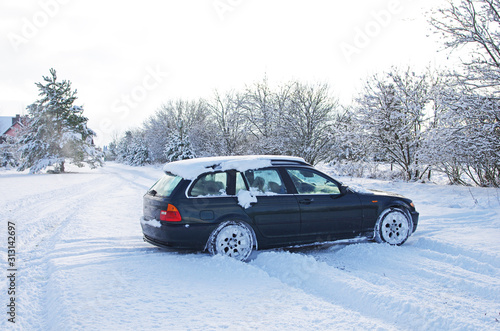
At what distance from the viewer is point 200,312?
3.16 metres

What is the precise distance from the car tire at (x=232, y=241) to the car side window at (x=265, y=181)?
2.08ft

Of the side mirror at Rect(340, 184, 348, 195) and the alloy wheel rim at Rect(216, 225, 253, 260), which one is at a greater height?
the side mirror at Rect(340, 184, 348, 195)

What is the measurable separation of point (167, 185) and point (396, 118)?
13040 millimetres

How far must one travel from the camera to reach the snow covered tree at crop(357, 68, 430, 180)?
14.7m

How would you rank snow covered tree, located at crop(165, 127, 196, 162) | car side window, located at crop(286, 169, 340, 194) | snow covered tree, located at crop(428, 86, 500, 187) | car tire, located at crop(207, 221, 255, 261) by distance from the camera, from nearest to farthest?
1. car tire, located at crop(207, 221, 255, 261)
2. car side window, located at crop(286, 169, 340, 194)
3. snow covered tree, located at crop(428, 86, 500, 187)
4. snow covered tree, located at crop(165, 127, 196, 162)

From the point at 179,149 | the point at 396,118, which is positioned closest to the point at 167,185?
the point at 396,118

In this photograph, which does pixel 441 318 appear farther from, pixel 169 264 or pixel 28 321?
pixel 28 321

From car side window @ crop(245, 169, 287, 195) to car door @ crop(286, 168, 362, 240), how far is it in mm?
240

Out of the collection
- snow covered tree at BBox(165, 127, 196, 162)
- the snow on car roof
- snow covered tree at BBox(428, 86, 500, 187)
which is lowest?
the snow on car roof

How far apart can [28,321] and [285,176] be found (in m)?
3.76

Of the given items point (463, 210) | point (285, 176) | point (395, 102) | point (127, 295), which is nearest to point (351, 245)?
point (285, 176)

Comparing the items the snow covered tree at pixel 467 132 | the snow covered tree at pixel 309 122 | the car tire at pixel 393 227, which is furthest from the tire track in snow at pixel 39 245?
the snow covered tree at pixel 309 122

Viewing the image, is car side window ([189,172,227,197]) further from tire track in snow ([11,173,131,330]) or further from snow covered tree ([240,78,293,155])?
snow covered tree ([240,78,293,155])

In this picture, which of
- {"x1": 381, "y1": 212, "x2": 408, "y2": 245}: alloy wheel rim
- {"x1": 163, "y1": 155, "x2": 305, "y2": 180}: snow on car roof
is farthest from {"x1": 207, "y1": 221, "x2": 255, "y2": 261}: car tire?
{"x1": 381, "y1": 212, "x2": 408, "y2": 245}: alloy wheel rim
